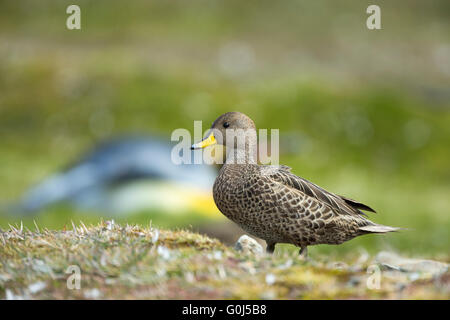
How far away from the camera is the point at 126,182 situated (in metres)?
17.5

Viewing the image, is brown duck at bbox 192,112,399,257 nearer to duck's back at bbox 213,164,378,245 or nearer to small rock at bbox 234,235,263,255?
duck's back at bbox 213,164,378,245

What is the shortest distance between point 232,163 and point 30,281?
3185mm

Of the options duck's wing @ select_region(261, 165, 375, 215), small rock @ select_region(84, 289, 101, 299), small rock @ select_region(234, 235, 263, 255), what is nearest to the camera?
small rock @ select_region(84, 289, 101, 299)

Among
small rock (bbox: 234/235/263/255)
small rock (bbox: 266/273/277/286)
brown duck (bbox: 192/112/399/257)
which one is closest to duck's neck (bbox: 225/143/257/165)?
brown duck (bbox: 192/112/399/257)

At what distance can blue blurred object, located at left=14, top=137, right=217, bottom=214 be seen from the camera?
657 inches

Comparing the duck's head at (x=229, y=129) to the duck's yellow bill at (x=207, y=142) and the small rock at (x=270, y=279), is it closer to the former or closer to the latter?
the duck's yellow bill at (x=207, y=142)

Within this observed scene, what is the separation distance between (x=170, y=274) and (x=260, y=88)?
22141 mm

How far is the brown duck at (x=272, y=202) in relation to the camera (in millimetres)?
7062

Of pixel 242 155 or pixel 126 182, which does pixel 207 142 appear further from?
pixel 126 182

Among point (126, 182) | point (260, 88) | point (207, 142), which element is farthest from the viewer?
point (260, 88)

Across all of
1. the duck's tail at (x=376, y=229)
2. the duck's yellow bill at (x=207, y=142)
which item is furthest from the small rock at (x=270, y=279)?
the duck's yellow bill at (x=207, y=142)

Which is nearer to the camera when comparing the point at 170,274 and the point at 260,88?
the point at 170,274

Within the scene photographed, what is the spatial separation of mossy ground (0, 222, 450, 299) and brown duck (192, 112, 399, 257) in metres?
0.69

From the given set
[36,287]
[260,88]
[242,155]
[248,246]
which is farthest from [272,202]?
[260,88]
